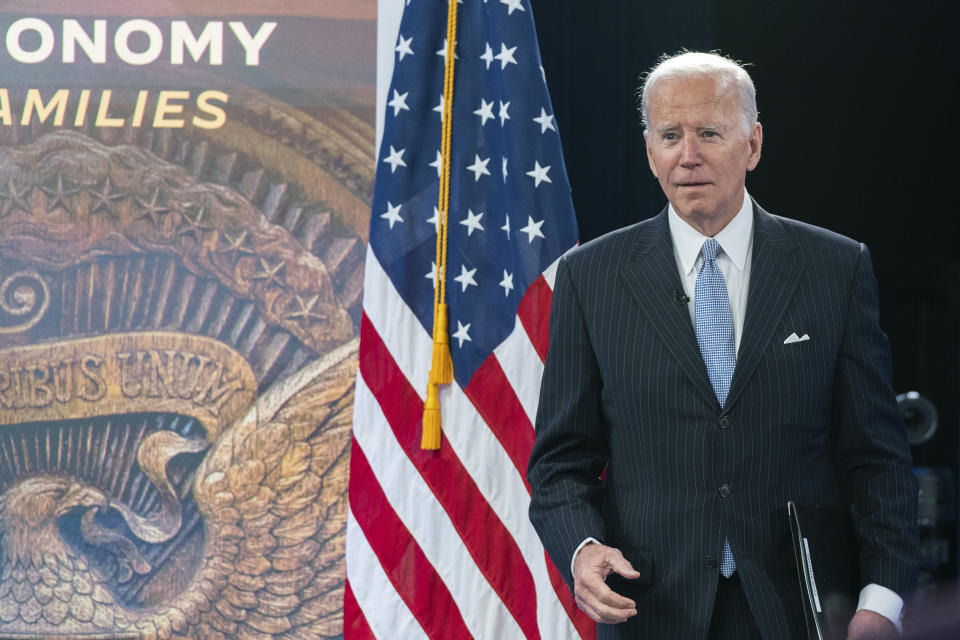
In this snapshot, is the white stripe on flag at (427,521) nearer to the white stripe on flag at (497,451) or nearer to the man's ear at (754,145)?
the white stripe on flag at (497,451)

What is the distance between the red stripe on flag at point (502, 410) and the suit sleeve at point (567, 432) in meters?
0.68

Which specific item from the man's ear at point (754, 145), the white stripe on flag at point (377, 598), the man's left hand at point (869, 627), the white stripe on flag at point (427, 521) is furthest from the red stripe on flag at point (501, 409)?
the man's left hand at point (869, 627)

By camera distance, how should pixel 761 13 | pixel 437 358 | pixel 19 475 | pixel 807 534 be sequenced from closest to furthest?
pixel 807 534
pixel 437 358
pixel 19 475
pixel 761 13

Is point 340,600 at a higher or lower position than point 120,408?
lower

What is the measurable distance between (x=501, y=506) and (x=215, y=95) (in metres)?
1.36

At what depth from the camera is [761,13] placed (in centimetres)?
294

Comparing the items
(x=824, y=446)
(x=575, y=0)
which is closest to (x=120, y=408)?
(x=575, y=0)

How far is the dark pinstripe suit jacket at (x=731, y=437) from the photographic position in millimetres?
1664

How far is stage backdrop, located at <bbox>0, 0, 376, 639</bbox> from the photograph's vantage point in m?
2.74

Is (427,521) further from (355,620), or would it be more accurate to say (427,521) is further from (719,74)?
(719,74)

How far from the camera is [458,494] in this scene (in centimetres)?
253

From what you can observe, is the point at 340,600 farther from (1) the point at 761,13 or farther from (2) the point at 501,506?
(1) the point at 761,13

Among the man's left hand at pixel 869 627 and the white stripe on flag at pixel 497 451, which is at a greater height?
the white stripe on flag at pixel 497 451

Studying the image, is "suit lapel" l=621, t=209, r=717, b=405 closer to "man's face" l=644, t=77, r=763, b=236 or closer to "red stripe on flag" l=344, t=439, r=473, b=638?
"man's face" l=644, t=77, r=763, b=236
